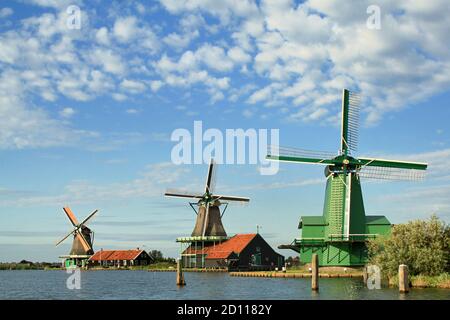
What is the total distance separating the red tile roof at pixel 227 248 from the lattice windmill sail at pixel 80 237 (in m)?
29.2

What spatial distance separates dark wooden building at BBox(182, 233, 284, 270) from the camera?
7519 cm

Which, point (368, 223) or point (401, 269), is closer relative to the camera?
point (401, 269)

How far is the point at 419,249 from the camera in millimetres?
37125

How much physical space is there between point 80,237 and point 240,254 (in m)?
40.2

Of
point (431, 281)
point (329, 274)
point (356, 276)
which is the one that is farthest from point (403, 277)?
point (356, 276)

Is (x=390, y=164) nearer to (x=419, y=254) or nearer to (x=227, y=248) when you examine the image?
(x=419, y=254)

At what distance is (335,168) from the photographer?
54688 millimetres

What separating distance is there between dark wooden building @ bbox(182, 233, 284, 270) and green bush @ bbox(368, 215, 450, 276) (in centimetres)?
3734

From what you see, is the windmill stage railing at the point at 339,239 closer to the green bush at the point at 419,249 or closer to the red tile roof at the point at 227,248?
the green bush at the point at 419,249

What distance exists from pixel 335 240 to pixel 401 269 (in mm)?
22289

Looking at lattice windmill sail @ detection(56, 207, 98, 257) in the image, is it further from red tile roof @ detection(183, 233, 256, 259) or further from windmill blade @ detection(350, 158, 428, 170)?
windmill blade @ detection(350, 158, 428, 170)

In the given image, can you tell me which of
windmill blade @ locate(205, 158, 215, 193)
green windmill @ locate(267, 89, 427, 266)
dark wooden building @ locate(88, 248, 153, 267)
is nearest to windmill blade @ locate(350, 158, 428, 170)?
green windmill @ locate(267, 89, 427, 266)

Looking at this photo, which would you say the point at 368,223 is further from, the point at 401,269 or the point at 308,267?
the point at 401,269
